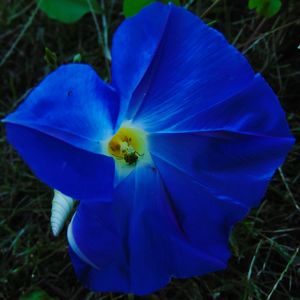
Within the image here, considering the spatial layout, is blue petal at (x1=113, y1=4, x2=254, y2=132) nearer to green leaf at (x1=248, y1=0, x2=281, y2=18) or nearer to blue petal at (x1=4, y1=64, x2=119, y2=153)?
blue petal at (x1=4, y1=64, x2=119, y2=153)

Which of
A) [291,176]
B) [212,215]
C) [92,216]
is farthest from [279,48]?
[92,216]

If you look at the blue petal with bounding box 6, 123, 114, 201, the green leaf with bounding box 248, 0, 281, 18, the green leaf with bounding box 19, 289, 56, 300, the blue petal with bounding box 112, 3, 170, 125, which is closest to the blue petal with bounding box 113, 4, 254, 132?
the blue petal with bounding box 112, 3, 170, 125

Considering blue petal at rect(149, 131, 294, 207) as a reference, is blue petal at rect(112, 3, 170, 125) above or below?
above

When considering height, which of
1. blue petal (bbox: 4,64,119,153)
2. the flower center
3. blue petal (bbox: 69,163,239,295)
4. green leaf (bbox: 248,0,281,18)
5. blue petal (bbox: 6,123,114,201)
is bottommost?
blue petal (bbox: 69,163,239,295)

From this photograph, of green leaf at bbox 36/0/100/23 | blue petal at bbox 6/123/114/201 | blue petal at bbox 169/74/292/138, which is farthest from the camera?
green leaf at bbox 36/0/100/23

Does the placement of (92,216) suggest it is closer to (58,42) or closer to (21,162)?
(21,162)

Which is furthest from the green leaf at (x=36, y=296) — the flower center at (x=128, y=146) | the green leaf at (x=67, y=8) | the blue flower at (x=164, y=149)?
the green leaf at (x=67, y=8)

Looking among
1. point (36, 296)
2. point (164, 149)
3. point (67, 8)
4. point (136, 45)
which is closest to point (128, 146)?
point (164, 149)

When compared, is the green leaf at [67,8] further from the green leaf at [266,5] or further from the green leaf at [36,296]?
the green leaf at [36,296]
